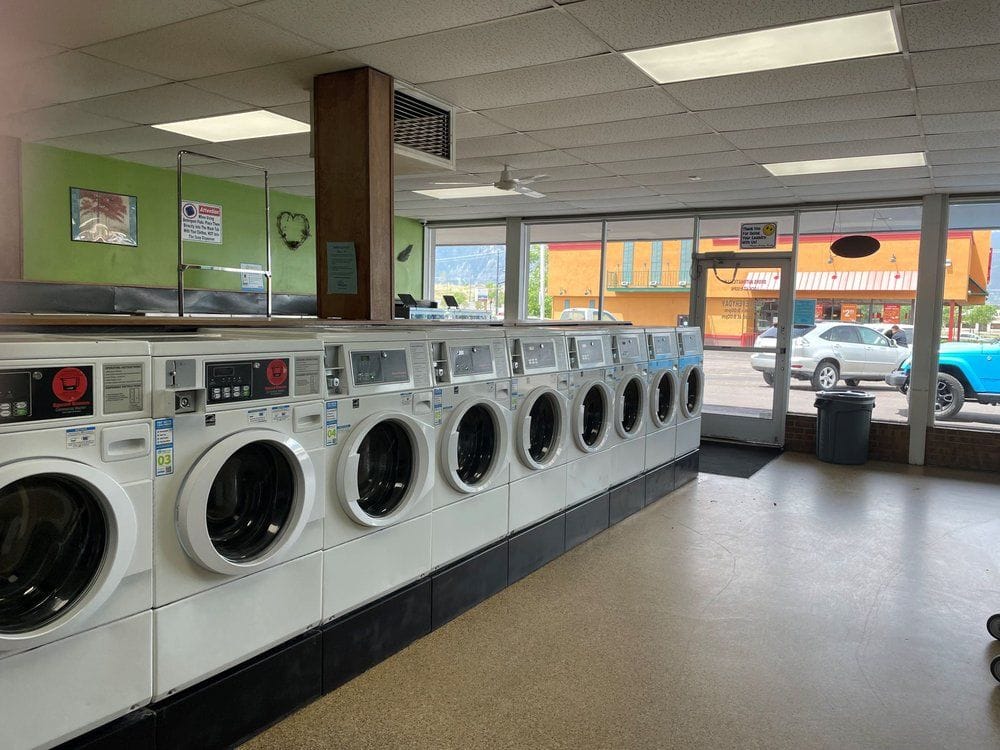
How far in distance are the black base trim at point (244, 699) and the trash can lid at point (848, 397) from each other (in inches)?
222

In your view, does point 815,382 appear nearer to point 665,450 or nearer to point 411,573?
point 665,450

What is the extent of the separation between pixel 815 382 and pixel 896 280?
130cm

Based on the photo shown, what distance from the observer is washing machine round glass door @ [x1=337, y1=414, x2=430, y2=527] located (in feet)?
8.96

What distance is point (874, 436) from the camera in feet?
22.7

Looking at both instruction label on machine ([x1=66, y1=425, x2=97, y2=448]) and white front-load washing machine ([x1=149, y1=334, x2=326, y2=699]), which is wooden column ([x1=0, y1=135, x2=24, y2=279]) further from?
instruction label on machine ([x1=66, y1=425, x2=97, y2=448])

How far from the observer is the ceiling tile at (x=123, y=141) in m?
5.19

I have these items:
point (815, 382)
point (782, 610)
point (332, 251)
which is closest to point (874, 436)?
point (815, 382)

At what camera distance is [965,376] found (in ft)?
22.6

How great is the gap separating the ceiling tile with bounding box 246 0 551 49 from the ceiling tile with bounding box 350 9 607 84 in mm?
86

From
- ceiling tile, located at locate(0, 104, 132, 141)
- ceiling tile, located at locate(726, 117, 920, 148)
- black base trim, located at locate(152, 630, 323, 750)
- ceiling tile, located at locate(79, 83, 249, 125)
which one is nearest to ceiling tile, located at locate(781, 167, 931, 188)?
ceiling tile, located at locate(726, 117, 920, 148)

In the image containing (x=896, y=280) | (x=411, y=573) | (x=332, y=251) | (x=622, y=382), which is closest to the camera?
(x=411, y=573)

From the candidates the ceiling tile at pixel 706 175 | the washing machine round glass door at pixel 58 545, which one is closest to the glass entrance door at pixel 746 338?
the ceiling tile at pixel 706 175

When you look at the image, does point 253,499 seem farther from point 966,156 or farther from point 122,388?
point 966,156

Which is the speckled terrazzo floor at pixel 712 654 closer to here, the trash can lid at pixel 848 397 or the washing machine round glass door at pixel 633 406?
the washing machine round glass door at pixel 633 406
